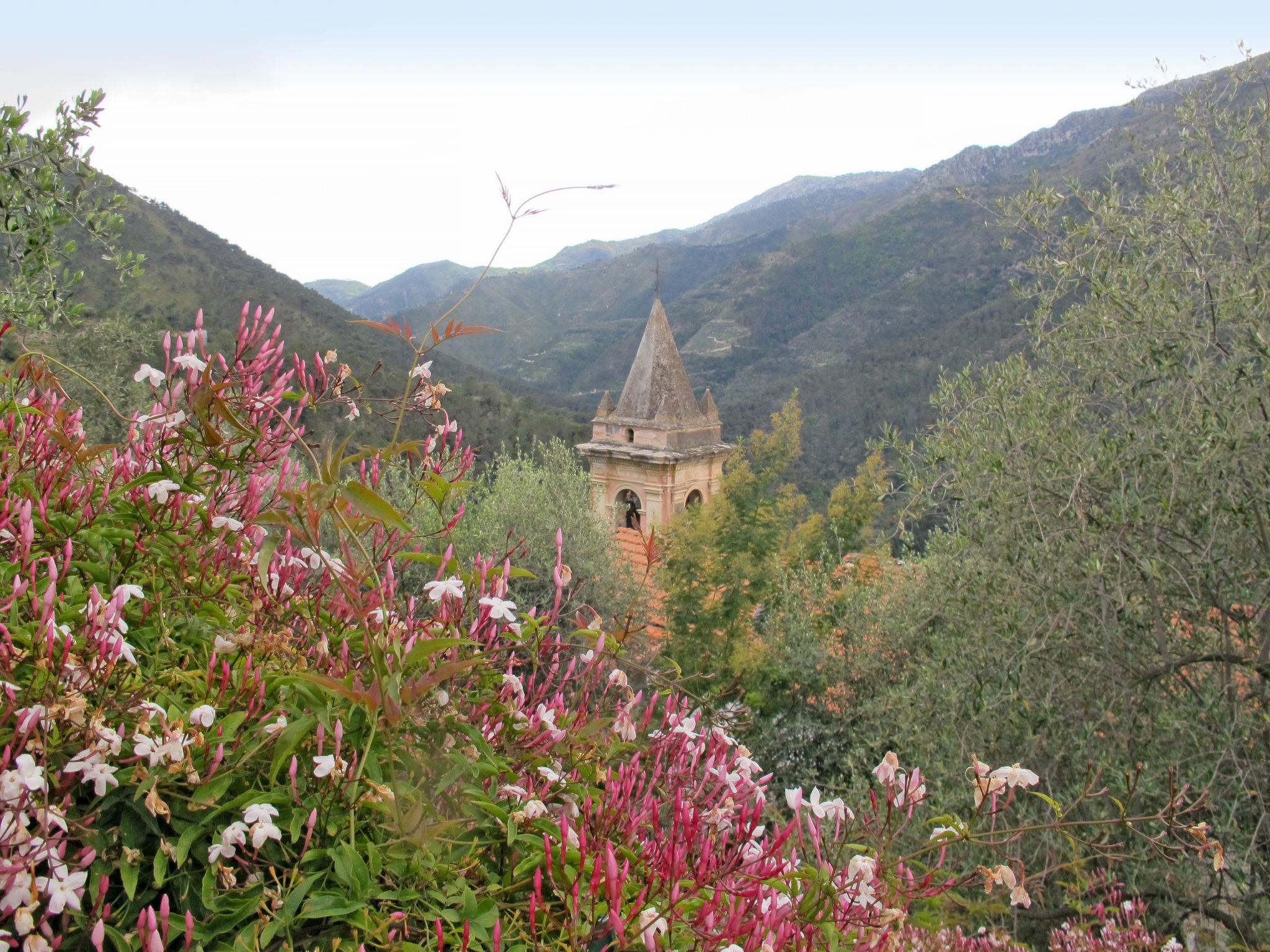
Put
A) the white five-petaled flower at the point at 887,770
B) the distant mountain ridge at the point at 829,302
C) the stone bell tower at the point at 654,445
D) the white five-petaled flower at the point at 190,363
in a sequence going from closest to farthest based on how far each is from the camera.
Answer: the white five-petaled flower at the point at 190,363, the white five-petaled flower at the point at 887,770, the stone bell tower at the point at 654,445, the distant mountain ridge at the point at 829,302

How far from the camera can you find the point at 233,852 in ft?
4.38

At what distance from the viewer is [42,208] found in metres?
4.52

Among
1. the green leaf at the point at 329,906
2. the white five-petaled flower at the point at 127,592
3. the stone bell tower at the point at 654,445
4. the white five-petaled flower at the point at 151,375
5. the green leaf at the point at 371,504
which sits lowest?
the stone bell tower at the point at 654,445

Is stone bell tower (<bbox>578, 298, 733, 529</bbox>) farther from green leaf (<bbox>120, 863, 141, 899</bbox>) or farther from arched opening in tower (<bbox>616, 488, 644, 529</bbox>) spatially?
green leaf (<bbox>120, 863, 141, 899</bbox>)

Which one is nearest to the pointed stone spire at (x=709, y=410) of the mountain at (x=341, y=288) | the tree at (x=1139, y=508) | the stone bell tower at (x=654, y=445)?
the stone bell tower at (x=654, y=445)

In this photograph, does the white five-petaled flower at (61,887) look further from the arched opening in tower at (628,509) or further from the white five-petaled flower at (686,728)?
the arched opening in tower at (628,509)

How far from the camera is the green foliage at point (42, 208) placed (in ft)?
14.5

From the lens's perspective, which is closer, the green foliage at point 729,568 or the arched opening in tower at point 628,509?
the green foliage at point 729,568

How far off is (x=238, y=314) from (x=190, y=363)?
41986 mm

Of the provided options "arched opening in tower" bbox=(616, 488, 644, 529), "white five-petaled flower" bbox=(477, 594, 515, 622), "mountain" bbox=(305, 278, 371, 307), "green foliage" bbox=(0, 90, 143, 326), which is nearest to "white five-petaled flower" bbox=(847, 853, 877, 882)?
"white five-petaled flower" bbox=(477, 594, 515, 622)

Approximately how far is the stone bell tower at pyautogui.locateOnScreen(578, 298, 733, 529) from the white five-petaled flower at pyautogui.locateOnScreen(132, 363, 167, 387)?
61.4 ft

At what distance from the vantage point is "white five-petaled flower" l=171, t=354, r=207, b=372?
Result: 5.56 feet

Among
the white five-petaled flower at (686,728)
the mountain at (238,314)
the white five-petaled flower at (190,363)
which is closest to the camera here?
the white five-petaled flower at (190,363)

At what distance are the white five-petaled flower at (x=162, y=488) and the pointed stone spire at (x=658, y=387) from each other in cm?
1949
